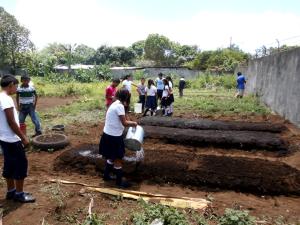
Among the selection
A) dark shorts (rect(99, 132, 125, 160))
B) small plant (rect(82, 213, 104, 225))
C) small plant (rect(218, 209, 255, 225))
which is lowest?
small plant (rect(82, 213, 104, 225))

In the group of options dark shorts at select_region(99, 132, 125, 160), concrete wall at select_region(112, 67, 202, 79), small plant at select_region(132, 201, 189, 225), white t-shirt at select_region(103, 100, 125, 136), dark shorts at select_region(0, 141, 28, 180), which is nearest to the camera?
small plant at select_region(132, 201, 189, 225)

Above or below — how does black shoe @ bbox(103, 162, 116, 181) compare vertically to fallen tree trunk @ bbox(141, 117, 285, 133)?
below

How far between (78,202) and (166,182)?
5.50 ft

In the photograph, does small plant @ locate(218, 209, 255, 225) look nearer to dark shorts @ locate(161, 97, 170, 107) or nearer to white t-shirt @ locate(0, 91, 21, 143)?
white t-shirt @ locate(0, 91, 21, 143)

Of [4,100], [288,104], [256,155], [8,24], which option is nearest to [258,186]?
[256,155]

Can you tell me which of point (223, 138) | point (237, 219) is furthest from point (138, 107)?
point (237, 219)

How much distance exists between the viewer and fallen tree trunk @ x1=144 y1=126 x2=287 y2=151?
8.23 m

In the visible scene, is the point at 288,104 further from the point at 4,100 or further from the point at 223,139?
the point at 4,100

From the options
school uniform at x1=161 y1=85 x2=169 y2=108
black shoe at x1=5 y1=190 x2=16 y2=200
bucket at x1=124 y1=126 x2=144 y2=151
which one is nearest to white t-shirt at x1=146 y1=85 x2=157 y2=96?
school uniform at x1=161 y1=85 x2=169 y2=108

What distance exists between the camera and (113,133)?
5617mm

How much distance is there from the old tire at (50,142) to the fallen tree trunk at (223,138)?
7.25ft

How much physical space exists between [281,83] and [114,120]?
9.54m

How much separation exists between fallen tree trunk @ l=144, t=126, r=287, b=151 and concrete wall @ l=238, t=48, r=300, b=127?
9.04 ft

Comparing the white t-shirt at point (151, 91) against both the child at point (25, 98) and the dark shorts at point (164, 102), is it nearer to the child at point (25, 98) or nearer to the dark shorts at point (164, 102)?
the dark shorts at point (164, 102)
